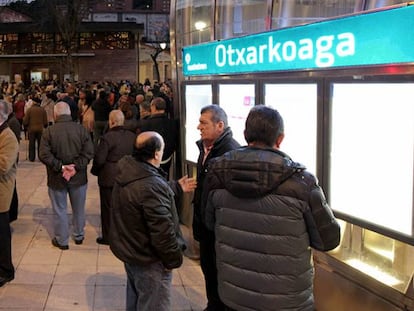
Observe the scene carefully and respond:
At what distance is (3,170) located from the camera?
4.97m

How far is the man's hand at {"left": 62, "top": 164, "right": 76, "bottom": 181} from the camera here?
6207mm

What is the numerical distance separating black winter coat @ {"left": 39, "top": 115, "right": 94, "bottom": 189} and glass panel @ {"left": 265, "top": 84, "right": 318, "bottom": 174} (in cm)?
→ 260

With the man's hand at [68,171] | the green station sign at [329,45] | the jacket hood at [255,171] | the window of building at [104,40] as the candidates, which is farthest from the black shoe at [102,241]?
the window of building at [104,40]

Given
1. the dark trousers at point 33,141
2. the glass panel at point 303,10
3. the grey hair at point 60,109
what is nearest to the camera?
the glass panel at point 303,10

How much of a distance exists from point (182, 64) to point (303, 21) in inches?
102

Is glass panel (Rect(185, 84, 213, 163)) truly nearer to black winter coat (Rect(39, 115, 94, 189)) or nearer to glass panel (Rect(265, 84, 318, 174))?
black winter coat (Rect(39, 115, 94, 189))

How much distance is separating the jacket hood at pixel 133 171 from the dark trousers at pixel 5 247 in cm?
207

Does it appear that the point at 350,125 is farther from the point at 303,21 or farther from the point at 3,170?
the point at 3,170

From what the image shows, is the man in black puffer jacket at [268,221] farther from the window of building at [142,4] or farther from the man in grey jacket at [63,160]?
the window of building at [142,4]

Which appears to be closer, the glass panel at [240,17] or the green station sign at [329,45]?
the green station sign at [329,45]

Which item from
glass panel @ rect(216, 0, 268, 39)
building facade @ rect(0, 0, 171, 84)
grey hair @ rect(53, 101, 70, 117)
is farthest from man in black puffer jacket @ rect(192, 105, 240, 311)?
building facade @ rect(0, 0, 171, 84)

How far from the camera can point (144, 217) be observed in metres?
3.43

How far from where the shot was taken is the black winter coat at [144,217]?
3.41 metres

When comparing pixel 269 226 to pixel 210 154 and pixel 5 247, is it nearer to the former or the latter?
pixel 210 154
